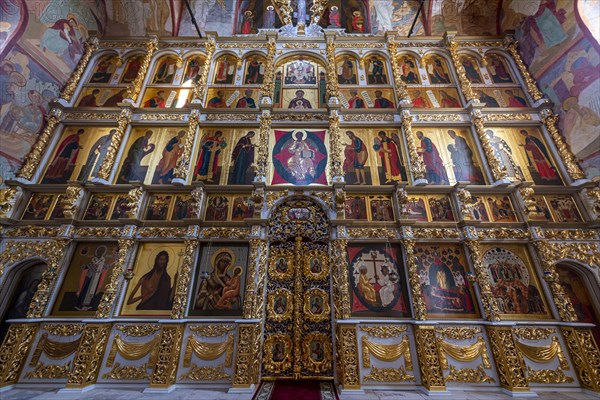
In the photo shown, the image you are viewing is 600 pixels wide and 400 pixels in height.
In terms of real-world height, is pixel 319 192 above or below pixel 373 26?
below

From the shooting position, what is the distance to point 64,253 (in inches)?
266

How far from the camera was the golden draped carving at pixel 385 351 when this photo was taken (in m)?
5.91

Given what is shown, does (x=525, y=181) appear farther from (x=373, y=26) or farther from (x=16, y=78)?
(x=16, y=78)

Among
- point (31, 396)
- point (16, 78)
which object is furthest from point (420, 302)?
point (16, 78)

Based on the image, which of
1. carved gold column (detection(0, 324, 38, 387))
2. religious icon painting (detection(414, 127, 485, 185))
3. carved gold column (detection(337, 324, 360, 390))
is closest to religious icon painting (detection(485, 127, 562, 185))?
religious icon painting (detection(414, 127, 485, 185))

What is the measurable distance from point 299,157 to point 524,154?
6794 millimetres

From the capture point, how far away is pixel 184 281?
650 centimetres

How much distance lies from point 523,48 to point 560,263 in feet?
25.5

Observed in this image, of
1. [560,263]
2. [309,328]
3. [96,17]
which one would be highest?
[96,17]

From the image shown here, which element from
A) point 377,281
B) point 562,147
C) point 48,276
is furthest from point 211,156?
point 562,147

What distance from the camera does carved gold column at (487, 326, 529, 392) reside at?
551 centimetres

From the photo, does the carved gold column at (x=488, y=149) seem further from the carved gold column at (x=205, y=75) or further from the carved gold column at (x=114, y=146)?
the carved gold column at (x=114, y=146)

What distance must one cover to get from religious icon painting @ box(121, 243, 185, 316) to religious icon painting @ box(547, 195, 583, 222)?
32.8 ft

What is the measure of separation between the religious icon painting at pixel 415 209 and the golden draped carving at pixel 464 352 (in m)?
2.97
